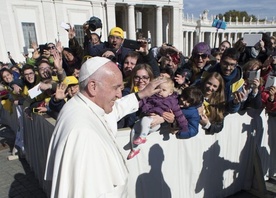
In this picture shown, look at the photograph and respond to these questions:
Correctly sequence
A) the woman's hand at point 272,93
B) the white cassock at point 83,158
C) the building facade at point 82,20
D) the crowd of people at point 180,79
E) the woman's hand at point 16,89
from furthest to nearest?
the building facade at point 82,20 → the woman's hand at point 16,89 → the woman's hand at point 272,93 → the crowd of people at point 180,79 → the white cassock at point 83,158

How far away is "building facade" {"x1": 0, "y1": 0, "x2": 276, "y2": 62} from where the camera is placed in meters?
23.6

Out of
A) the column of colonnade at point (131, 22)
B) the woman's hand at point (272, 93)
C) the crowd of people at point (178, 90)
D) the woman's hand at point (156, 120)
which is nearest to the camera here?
the woman's hand at point (156, 120)

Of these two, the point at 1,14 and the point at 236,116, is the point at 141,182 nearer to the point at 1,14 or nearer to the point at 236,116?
the point at 236,116

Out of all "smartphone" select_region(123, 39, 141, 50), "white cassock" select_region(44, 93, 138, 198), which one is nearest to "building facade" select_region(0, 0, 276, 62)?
"smartphone" select_region(123, 39, 141, 50)

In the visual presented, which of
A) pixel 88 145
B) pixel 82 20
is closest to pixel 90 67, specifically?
pixel 88 145

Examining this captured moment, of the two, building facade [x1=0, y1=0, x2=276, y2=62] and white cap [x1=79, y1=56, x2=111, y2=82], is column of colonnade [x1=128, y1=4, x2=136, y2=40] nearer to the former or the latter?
building facade [x1=0, y1=0, x2=276, y2=62]

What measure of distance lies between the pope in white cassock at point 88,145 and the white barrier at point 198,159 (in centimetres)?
112

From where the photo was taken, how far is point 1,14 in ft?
74.0

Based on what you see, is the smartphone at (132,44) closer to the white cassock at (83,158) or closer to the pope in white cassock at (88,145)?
the pope in white cassock at (88,145)

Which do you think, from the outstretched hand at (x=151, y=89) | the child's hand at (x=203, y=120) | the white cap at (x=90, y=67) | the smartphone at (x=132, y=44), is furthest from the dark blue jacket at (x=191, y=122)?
the smartphone at (x=132, y=44)

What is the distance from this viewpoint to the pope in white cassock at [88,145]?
147 cm

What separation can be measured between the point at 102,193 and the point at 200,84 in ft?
8.22

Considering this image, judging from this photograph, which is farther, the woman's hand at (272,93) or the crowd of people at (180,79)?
the woman's hand at (272,93)

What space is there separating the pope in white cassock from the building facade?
1345cm
